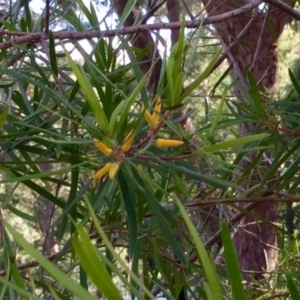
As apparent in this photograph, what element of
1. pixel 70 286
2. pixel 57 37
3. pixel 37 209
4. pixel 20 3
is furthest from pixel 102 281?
pixel 37 209

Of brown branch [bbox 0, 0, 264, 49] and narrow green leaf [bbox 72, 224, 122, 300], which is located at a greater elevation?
brown branch [bbox 0, 0, 264, 49]

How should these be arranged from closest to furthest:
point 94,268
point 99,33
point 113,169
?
1. point 94,268
2. point 113,169
3. point 99,33

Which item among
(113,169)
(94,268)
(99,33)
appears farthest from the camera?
(99,33)

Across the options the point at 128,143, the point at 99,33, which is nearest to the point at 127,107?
the point at 128,143

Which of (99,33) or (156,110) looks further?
(99,33)

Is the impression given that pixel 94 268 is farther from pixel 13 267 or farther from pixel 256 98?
pixel 256 98

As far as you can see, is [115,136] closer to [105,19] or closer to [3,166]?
[3,166]

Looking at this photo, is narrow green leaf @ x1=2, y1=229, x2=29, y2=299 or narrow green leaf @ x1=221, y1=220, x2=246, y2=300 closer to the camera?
narrow green leaf @ x1=221, y1=220, x2=246, y2=300

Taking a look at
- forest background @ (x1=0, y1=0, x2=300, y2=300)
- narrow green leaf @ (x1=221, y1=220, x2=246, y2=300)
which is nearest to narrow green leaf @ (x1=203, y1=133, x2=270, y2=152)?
forest background @ (x1=0, y1=0, x2=300, y2=300)

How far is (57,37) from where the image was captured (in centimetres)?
36

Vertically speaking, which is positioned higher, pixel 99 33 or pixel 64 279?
pixel 99 33

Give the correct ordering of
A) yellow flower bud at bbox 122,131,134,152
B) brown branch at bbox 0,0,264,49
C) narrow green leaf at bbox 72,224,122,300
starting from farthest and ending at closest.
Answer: brown branch at bbox 0,0,264,49, yellow flower bud at bbox 122,131,134,152, narrow green leaf at bbox 72,224,122,300

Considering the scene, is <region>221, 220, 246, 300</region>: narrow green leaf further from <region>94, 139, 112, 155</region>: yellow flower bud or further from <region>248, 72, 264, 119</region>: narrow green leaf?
<region>248, 72, 264, 119</region>: narrow green leaf

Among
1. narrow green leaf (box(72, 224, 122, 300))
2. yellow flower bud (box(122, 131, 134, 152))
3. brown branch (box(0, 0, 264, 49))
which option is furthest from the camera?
brown branch (box(0, 0, 264, 49))
